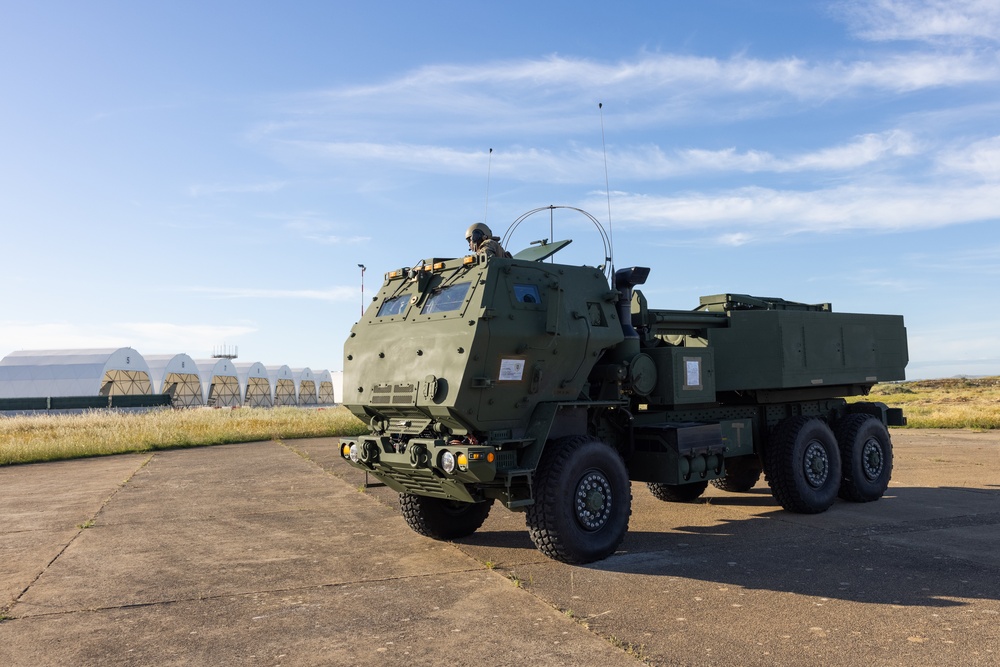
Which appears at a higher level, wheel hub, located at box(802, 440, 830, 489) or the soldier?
the soldier

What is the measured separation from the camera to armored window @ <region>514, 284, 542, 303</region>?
24.5 feet

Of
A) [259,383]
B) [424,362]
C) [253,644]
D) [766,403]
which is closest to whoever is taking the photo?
[253,644]

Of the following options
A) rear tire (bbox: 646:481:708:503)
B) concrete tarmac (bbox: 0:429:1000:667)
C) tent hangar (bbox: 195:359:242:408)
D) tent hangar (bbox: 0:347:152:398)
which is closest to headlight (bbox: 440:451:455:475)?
concrete tarmac (bbox: 0:429:1000:667)

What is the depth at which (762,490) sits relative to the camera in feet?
39.9

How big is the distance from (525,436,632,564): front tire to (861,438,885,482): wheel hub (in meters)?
4.91

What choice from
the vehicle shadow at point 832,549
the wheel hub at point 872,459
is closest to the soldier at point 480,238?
the vehicle shadow at point 832,549

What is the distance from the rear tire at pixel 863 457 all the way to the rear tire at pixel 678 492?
1934mm

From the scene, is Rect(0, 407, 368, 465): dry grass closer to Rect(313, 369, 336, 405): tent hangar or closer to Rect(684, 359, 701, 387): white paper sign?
Rect(684, 359, 701, 387): white paper sign

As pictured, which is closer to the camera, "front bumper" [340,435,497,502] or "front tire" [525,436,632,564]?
"front bumper" [340,435,497,502]

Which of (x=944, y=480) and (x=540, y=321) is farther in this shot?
(x=944, y=480)

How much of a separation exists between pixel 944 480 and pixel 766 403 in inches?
182

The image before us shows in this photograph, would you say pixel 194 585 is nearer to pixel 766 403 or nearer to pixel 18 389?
pixel 766 403

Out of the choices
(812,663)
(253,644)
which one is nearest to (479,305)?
(253,644)

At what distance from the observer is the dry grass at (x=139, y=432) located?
2097 centimetres
